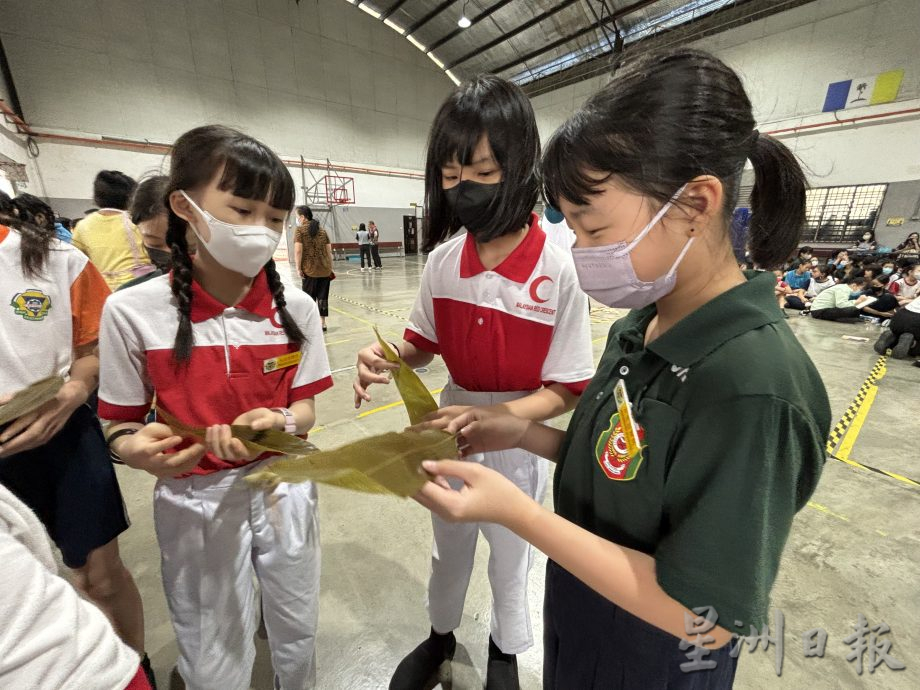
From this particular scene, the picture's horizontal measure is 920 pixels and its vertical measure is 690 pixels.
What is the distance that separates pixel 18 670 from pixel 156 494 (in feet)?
2.61

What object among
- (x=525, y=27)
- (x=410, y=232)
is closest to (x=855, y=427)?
(x=525, y=27)

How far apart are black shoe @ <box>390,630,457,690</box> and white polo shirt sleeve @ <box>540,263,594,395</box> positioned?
1.07 metres

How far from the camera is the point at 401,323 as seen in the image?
19.8ft

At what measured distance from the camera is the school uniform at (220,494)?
0.97m

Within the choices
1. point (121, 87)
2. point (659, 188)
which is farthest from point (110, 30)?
point (659, 188)

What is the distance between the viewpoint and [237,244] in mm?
1021

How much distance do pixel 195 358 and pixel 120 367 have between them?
17cm

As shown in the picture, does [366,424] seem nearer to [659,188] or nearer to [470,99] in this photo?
[470,99]

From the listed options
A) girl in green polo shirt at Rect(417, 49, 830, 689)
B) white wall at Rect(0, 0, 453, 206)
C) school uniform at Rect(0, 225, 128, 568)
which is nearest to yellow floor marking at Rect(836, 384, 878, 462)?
girl in green polo shirt at Rect(417, 49, 830, 689)

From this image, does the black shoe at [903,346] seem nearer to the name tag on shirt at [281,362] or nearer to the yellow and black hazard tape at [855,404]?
the yellow and black hazard tape at [855,404]

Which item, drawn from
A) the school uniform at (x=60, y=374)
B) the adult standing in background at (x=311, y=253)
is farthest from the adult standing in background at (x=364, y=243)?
the school uniform at (x=60, y=374)

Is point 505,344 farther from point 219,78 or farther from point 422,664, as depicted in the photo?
point 219,78

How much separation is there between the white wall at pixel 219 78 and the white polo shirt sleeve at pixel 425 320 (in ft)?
A: 46.7

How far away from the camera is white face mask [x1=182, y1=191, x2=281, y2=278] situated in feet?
3.28
